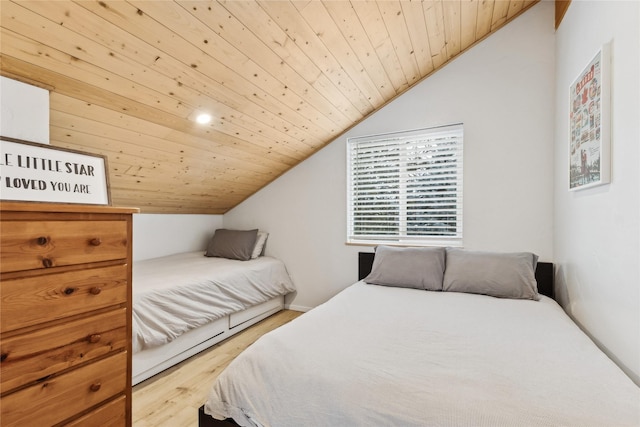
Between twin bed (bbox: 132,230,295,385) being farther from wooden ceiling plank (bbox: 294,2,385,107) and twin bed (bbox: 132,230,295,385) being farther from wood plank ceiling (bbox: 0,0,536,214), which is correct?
wooden ceiling plank (bbox: 294,2,385,107)

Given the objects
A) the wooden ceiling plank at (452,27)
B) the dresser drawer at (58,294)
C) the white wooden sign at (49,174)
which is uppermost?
the wooden ceiling plank at (452,27)

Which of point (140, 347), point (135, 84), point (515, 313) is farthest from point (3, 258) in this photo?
point (515, 313)

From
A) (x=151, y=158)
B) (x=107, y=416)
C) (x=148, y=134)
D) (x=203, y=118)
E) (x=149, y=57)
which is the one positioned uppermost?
(x=149, y=57)

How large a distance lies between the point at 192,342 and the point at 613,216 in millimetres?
2667

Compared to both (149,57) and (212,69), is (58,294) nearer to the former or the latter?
(149,57)

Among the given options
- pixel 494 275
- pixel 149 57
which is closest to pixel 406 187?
pixel 494 275

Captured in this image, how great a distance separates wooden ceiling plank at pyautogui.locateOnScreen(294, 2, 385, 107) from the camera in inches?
67.6

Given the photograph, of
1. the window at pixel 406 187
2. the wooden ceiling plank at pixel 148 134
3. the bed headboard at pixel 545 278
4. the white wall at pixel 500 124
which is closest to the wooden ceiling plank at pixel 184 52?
the wooden ceiling plank at pixel 148 134

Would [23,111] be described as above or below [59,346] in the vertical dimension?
above

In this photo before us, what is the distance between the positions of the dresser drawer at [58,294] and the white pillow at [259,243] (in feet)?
7.41

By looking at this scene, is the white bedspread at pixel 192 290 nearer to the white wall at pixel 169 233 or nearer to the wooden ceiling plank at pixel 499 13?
the white wall at pixel 169 233

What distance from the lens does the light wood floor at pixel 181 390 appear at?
173 centimetres

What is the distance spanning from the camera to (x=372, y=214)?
3.30 m

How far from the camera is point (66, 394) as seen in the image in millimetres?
1125
